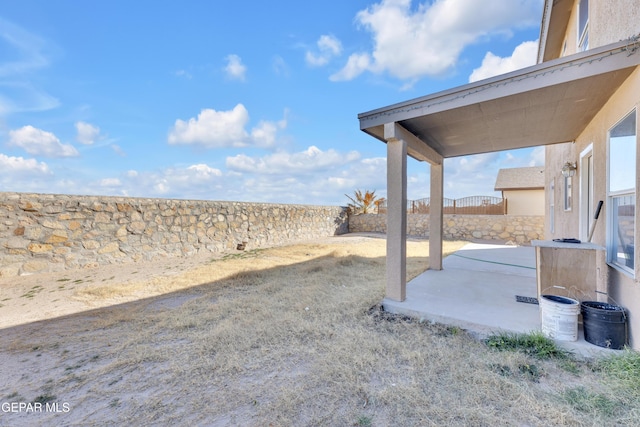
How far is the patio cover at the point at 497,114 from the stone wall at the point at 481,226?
8118 millimetres

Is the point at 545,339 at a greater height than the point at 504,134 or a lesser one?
lesser

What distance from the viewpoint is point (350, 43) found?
9.26m

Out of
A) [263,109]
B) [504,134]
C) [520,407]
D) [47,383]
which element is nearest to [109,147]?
[263,109]

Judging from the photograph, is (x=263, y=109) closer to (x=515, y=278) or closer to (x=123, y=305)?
(x=123, y=305)

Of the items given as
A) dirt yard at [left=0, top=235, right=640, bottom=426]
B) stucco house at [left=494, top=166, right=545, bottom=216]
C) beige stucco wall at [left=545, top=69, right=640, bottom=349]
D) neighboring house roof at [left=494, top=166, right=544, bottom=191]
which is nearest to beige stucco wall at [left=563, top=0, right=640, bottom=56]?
beige stucco wall at [left=545, top=69, right=640, bottom=349]

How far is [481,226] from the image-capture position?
1257 cm

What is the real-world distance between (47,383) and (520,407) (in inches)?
146

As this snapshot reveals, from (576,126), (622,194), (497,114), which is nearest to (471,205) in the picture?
(576,126)

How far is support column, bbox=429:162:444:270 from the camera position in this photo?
5781 mm

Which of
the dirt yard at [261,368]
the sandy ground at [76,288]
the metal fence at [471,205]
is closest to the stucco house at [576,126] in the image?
the dirt yard at [261,368]

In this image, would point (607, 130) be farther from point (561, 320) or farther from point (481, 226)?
point (481, 226)

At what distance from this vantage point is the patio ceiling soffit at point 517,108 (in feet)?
8.26

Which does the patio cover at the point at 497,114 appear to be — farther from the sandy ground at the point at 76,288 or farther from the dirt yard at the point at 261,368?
the sandy ground at the point at 76,288

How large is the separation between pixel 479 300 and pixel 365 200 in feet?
43.4
